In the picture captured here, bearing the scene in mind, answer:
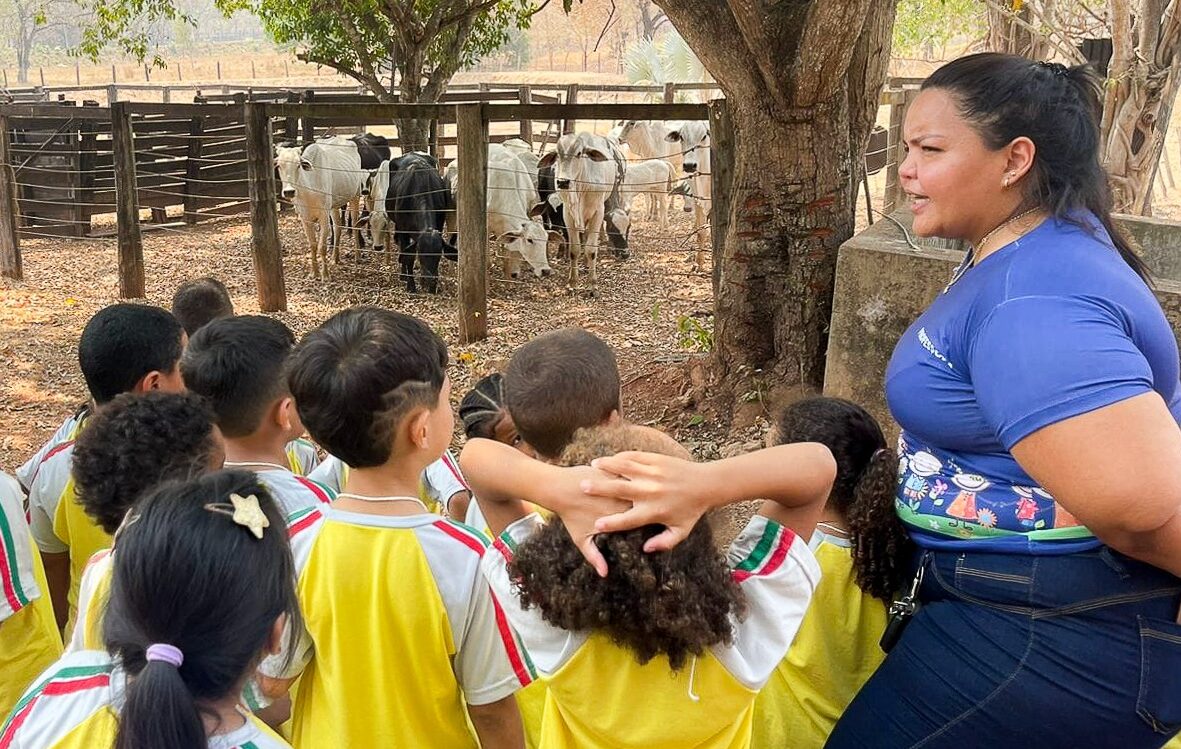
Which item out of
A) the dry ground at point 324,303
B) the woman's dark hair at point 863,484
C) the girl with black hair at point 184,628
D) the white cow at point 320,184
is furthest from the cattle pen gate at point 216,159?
the girl with black hair at point 184,628

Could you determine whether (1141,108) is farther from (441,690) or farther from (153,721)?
(153,721)

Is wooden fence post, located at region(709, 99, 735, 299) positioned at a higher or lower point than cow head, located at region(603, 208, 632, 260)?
higher

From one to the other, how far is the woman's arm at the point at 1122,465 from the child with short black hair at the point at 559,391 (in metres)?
0.88

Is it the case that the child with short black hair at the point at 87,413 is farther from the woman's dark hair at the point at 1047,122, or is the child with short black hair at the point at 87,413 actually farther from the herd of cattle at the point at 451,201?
the herd of cattle at the point at 451,201

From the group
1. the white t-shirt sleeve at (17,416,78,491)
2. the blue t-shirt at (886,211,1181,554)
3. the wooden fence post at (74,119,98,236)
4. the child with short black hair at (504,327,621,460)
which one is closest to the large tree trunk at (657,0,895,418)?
the child with short black hair at (504,327,621,460)

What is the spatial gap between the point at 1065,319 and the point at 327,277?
31.5 feet

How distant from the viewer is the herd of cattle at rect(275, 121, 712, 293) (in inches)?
409

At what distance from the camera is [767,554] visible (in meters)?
1.66

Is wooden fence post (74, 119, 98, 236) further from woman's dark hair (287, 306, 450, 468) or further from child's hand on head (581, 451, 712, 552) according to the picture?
child's hand on head (581, 451, 712, 552)

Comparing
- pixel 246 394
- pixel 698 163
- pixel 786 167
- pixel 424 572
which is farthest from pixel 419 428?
pixel 698 163

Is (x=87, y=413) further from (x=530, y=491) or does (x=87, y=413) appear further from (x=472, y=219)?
(x=472, y=219)

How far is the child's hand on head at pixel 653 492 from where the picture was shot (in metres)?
1.49

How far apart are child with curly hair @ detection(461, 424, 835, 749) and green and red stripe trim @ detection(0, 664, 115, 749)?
2.05ft

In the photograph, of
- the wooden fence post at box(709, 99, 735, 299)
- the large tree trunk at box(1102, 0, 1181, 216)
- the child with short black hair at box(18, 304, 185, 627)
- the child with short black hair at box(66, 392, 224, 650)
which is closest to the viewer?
the child with short black hair at box(66, 392, 224, 650)
